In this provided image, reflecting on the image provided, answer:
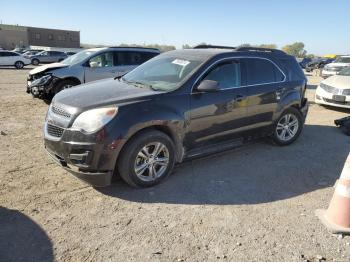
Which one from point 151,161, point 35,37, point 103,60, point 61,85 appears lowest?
point 151,161

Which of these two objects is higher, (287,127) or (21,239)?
(287,127)

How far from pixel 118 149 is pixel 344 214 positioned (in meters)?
2.60

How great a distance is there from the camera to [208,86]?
4.44 metres

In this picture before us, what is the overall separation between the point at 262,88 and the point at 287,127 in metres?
1.19

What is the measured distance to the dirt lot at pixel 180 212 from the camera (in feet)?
10.0

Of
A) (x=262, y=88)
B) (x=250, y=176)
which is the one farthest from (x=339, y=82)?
(x=250, y=176)

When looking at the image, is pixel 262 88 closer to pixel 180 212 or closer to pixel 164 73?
pixel 164 73

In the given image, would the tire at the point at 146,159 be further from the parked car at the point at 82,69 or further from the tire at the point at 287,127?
the parked car at the point at 82,69

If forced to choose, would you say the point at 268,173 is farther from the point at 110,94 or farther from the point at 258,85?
the point at 110,94

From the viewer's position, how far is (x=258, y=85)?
5.38 m

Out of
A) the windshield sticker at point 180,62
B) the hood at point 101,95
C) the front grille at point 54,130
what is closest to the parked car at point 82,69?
the hood at point 101,95

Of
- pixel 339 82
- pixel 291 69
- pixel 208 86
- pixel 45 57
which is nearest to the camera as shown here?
pixel 208 86

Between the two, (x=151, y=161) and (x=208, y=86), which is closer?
(x=151, y=161)

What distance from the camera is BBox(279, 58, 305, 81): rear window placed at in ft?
19.7
